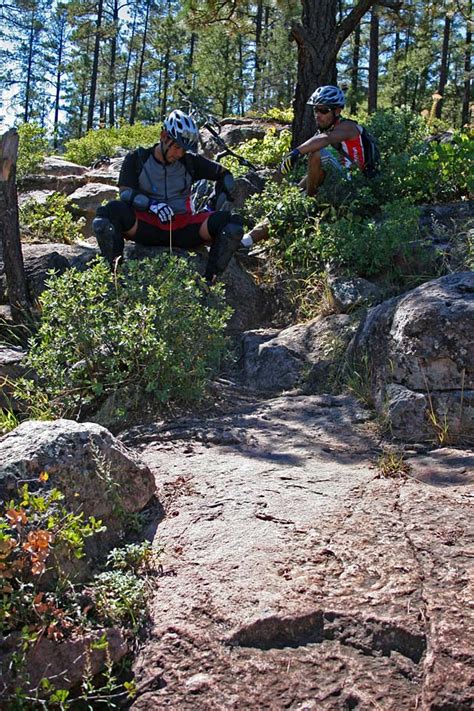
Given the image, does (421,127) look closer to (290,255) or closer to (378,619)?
(290,255)

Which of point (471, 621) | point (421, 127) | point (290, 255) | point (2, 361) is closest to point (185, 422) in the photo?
point (2, 361)

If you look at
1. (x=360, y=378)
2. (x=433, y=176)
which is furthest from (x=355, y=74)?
(x=360, y=378)

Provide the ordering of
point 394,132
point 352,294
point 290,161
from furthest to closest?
point 394,132
point 290,161
point 352,294

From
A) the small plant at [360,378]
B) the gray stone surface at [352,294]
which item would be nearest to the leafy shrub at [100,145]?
the gray stone surface at [352,294]

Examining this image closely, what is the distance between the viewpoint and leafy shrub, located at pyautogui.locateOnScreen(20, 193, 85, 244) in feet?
28.5

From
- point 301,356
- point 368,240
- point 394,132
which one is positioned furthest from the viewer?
point 394,132

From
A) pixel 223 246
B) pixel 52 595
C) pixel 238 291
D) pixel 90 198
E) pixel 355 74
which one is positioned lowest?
pixel 52 595

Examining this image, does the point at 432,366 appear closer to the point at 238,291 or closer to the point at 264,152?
the point at 238,291

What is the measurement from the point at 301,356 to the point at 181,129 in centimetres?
234

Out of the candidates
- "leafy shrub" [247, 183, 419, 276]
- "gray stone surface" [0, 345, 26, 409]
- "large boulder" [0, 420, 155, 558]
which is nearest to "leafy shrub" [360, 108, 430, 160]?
"leafy shrub" [247, 183, 419, 276]

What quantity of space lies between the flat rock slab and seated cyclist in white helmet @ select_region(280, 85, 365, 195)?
4.42m

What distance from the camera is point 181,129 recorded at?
6723 mm

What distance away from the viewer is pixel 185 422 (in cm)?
457

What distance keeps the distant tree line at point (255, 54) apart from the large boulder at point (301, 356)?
12.4 feet
